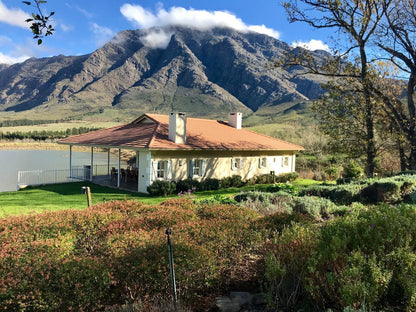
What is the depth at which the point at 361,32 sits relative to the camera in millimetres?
17969

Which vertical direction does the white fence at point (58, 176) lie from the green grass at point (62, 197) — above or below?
above

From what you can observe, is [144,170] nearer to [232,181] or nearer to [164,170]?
[164,170]

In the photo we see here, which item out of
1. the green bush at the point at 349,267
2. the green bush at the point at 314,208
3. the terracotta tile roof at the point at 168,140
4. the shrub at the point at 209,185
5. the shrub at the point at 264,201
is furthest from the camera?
the shrub at the point at 209,185

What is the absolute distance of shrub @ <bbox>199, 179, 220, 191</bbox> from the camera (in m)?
20.5

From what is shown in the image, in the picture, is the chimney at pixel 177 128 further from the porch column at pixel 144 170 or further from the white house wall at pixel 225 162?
the porch column at pixel 144 170

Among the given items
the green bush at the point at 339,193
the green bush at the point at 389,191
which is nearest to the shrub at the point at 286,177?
the green bush at the point at 339,193

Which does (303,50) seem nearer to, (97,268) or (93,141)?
(93,141)

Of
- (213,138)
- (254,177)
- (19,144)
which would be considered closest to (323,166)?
(254,177)

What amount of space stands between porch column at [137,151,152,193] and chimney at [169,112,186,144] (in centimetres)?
221

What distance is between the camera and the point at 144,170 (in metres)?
19.0

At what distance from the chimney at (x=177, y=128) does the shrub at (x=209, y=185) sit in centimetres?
294

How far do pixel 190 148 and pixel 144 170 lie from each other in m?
3.11

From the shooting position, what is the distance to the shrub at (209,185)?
67.1 ft

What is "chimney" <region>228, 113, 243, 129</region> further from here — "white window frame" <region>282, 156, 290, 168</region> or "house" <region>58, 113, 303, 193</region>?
"white window frame" <region>282, 156, 290, 168</region>
